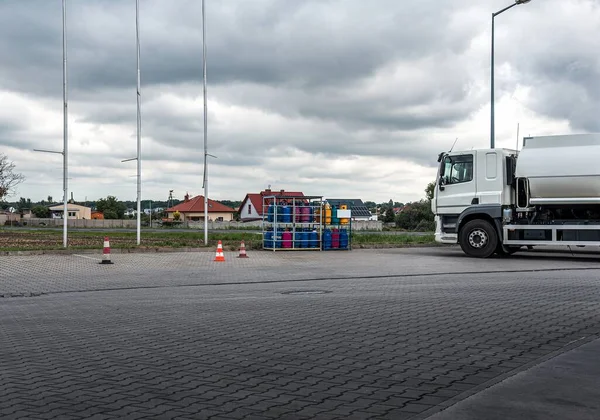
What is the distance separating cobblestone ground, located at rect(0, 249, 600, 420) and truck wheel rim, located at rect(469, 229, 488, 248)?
7.16 m

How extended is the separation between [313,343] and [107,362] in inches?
88.7

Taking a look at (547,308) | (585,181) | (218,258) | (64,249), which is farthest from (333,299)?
(64,249)

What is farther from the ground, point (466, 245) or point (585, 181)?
point (585, 181)

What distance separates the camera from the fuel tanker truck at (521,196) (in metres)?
22.0

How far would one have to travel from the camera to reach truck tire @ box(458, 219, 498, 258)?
77.8 ft

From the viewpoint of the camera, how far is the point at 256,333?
8633 millimetres

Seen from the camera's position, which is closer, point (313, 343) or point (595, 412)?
point (595, 412)

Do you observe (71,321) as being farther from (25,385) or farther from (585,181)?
(585,181)

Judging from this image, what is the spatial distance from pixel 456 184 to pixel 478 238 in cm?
201

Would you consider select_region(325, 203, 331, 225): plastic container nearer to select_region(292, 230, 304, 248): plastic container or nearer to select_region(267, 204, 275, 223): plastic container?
select_region(292, 230, 304, 248): plastic container

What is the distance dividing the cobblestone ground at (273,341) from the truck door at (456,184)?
7.74 metres

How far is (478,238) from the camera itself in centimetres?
2402

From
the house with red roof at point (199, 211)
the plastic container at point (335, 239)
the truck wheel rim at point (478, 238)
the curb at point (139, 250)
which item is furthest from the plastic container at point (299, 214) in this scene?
the house with red roof at point (199, 211)

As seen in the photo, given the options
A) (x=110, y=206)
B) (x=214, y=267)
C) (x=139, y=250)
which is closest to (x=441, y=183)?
A: (x=214, y=267)
